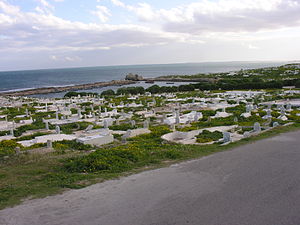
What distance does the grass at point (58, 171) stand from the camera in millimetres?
7891

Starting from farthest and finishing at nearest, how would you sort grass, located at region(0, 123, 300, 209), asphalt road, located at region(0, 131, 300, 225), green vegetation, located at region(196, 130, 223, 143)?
green vegetation, located at region(196, 130, 223, 143) < grass, located at region(0, 123, 300, 209) < asphalt road, located at region(0, 131, 300, 225)

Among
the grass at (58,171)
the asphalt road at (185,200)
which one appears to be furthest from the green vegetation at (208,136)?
the asphalt road at (185,200)

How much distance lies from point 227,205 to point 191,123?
16293mm

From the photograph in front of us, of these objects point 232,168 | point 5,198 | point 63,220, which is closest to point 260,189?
point 232,168

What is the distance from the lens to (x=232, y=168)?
9.53 metres

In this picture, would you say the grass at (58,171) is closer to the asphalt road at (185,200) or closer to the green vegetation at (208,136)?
the asphalt road at (185,200)

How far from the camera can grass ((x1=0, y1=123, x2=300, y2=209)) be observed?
789 cm

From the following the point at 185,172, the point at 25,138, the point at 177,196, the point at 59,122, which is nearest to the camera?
the point at 177,196

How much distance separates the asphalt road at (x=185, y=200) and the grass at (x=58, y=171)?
1.85ft

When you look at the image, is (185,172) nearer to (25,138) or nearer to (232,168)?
(232,168)

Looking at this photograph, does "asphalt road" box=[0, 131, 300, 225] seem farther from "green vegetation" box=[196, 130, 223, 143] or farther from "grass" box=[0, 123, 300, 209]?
"green vegetation" box=[196, 130, 223, 143]

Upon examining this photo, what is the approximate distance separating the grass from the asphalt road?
1.85 ft

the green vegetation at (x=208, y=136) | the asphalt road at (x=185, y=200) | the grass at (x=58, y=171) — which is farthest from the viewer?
the green vegetation at (x=208, y=136)

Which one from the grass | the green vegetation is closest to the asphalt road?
the grass
